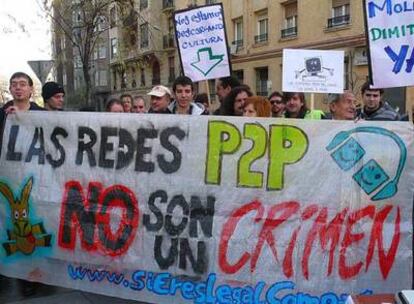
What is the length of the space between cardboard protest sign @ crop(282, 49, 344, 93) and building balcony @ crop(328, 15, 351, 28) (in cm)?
1836

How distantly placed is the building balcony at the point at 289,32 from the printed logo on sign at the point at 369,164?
23512mm

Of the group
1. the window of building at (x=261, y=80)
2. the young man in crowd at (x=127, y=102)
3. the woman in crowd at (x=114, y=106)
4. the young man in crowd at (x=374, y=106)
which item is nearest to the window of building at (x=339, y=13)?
the window of building at (x=261, y=80)

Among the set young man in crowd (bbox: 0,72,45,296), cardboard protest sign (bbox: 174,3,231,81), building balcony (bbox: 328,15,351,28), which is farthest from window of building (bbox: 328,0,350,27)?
young man in crowd (bbox: 0,72,45,296)

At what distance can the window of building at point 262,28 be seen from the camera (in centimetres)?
2897

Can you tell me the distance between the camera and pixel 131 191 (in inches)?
167

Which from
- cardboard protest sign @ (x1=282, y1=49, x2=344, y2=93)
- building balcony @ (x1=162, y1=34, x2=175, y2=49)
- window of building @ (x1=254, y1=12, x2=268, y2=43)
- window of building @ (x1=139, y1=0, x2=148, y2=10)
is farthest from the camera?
window of building @ (x1=139, y1=0, x2=148, y2=10)

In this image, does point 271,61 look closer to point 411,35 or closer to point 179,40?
point 179,40

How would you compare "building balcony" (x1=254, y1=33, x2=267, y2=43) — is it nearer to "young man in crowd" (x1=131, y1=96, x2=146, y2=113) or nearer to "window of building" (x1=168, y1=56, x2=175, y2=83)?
"window of building" (x1=168, y1=56, x2=175, y2=83)

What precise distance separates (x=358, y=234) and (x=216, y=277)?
100 cm

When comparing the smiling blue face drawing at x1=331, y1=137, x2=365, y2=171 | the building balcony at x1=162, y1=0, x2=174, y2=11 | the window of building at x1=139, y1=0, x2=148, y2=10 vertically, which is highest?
the window of building at x1=139, y1=0, x2=148, y2=10

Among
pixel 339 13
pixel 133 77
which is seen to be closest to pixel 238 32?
pixel 339 13

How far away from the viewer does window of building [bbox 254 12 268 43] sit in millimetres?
28972

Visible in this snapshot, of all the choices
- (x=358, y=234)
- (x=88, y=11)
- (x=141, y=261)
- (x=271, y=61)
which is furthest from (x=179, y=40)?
(x=271, y=61)

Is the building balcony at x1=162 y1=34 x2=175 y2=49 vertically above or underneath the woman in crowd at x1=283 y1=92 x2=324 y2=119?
above
